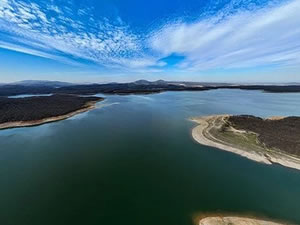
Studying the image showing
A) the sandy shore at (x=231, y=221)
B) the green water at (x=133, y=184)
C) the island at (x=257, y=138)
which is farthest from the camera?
the island at (x=257, y=138)

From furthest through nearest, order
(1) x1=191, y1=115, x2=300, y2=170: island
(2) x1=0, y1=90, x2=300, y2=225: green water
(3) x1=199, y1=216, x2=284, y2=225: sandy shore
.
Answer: (1) x1=191, y1=115, x2=300, y2=170: island, (2) x1=0, y1=90, x2=300, y2=225: green water, (3) x1=199, y1=216, x2=284, y2=225: sandy shore

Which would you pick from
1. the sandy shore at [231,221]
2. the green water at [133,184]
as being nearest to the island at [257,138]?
the green water at [133,184]

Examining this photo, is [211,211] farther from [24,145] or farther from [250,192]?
[24,145]

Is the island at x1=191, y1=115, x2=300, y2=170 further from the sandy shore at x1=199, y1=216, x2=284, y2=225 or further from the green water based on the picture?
the sandy shore at x1=199, y1=216, x2=284, y2=225

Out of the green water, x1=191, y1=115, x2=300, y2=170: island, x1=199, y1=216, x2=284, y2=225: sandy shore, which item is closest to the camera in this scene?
x1=199, y1=216, x2=284, y2=225: sandy shore

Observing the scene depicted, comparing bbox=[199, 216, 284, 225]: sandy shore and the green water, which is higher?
bbox=[199, 216, 284, 225]: sandy shore

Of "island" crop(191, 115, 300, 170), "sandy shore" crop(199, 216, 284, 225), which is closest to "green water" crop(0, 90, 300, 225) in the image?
"sandy shore" crop(199, 216, 284, 225)

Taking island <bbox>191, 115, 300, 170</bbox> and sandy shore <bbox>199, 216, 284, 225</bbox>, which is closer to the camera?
sandy shore <bbox>199, 216, 284, 225</bbox>

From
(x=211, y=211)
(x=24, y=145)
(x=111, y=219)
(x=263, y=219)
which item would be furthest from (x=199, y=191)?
(x=24, y=145)

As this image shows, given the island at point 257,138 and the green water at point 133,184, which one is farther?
the island at point 257,138

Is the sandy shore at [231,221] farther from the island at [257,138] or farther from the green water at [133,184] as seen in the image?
the island at [257,138]
